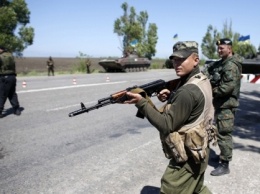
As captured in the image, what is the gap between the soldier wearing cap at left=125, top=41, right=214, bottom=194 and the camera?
7.92 feet

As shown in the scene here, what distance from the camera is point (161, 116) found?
7.97 ft

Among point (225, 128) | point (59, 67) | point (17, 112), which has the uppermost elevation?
point (225, 128)

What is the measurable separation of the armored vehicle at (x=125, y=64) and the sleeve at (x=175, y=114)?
1059 inches

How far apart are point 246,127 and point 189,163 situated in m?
5.54

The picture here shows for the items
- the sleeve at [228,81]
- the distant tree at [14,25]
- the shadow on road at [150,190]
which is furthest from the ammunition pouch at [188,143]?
the distant tree at [14,25]

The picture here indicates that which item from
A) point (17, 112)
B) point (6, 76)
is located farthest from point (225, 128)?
point (6, 76)

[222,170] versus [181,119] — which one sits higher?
[181,119]

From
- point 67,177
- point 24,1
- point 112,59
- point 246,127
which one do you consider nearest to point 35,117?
Answer: point 67,177

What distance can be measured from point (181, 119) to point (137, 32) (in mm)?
40917

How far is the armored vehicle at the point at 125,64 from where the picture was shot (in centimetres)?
2949

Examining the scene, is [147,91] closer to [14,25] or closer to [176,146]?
[176,146]

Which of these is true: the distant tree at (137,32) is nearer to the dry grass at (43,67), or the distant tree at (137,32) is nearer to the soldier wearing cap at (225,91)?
the dry grass at (43,67)

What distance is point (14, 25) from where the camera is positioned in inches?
973

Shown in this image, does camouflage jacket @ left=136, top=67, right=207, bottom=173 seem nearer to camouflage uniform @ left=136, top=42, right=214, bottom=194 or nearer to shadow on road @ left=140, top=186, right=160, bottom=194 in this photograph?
camouflage uniform @ left=136, top=42, right=214, bottom=194
